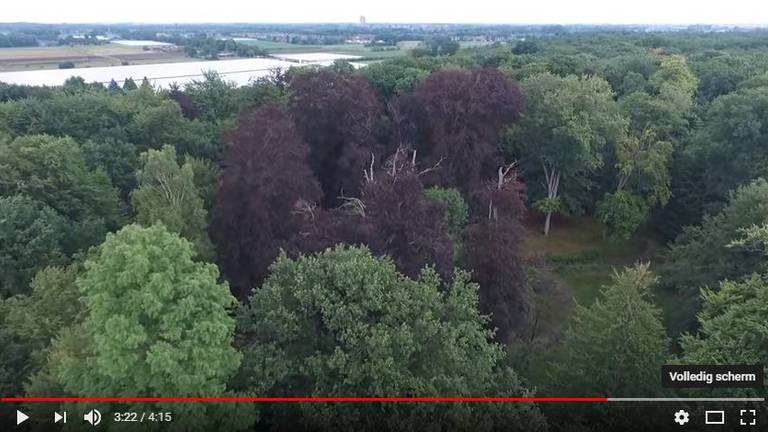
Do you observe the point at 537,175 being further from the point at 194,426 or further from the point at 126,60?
the point at 126,60

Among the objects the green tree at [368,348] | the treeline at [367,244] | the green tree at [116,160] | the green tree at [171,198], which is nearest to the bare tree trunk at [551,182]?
the treeline at [367,244]

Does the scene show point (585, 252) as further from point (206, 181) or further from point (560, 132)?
point (206, 181)

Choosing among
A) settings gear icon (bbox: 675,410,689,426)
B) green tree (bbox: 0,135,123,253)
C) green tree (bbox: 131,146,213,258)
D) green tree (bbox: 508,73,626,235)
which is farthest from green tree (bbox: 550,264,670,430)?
green tree (bbox: 0,135,123,253)

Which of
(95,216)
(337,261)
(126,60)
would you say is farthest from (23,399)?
(126,60)

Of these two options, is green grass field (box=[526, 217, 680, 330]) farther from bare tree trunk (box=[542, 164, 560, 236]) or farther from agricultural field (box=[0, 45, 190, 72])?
agricultural field (box=[0, 45, 190, 72])

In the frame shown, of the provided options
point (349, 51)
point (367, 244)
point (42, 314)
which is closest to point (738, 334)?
point (367, 244)
